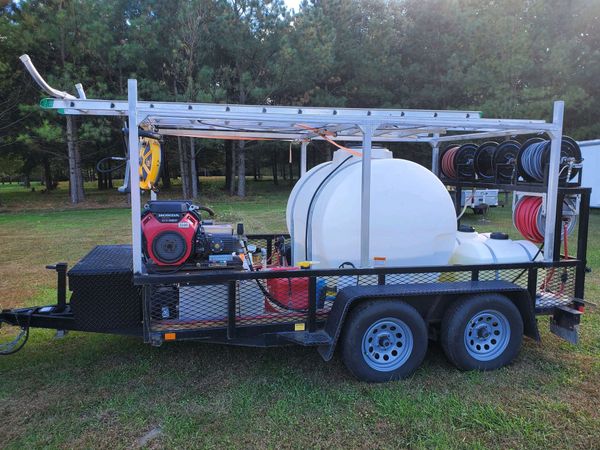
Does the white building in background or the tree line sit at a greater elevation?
the tree line

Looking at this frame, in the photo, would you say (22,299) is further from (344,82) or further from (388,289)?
(344,82)

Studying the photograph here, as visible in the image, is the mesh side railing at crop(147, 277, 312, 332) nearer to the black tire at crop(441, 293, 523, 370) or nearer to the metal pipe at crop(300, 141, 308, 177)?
the black tire at crop(441, 293, 523, 370)

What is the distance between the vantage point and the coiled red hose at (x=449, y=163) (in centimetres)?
571

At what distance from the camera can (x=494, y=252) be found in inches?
169

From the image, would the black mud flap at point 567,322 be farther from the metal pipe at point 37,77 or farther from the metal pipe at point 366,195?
the metal pipe at point 37,77

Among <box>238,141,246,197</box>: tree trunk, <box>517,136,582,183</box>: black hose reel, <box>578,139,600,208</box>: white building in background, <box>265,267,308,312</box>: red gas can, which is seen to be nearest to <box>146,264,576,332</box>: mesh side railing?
<box>265,267,308,312</box>: red gas can

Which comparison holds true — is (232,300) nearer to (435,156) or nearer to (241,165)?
(435,156)

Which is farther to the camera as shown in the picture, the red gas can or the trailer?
the red gas can

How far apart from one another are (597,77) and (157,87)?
18999 millimetres

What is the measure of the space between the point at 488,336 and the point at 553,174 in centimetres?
141

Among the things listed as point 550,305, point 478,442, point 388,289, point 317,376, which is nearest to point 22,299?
point 317,376

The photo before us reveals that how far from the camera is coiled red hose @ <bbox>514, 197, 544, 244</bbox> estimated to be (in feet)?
14.4

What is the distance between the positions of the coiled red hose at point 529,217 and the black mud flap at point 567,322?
26.3 inches

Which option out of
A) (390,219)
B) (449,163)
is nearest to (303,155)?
(449,163)
